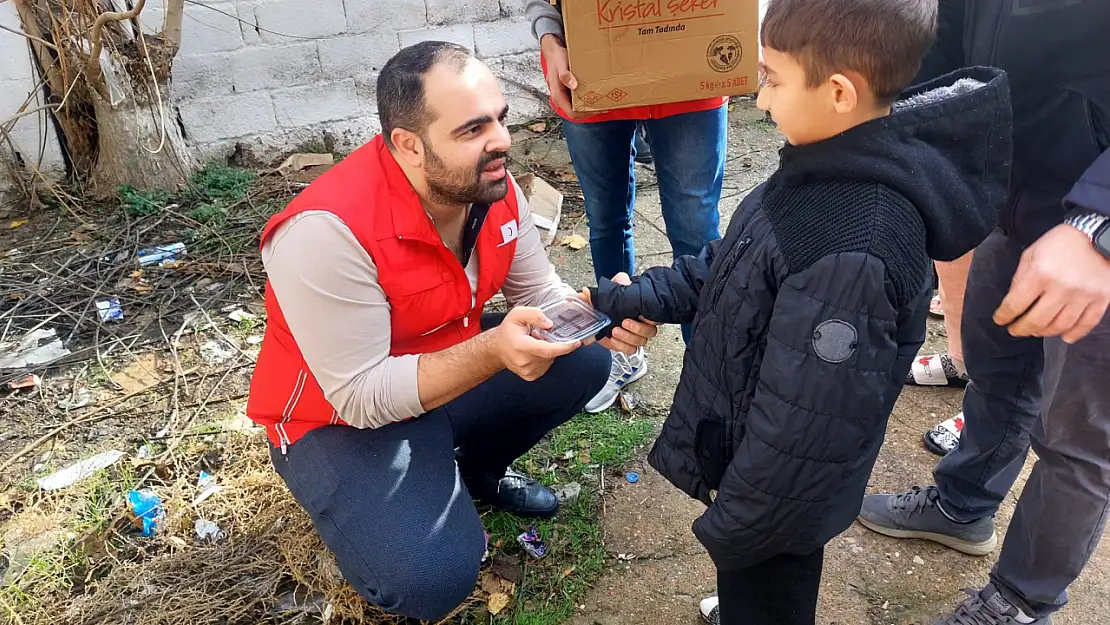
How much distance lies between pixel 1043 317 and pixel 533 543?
64.6 inches

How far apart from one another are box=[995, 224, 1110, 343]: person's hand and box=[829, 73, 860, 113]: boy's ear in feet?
1.37

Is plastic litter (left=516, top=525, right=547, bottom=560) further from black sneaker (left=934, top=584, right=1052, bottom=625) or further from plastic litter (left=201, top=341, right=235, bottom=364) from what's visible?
plastic litter (left=201, top=341, right=235, bottom=364)

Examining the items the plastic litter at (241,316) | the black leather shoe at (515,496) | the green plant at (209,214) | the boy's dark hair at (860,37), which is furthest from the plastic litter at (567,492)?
the green plant at (209,214)

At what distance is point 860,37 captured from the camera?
1364mm

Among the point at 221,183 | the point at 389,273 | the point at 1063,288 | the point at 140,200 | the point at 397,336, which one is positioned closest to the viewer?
the point at 1063,288

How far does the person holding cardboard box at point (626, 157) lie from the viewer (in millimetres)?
2562

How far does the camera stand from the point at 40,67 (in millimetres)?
4336

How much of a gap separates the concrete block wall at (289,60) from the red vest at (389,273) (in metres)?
2.98

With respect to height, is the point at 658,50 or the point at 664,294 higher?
the point at 658,50

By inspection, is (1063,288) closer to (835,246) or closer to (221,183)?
(835,246)

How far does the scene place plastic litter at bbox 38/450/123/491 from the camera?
2803mm

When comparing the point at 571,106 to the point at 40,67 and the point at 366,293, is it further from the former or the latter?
the point at 40,67

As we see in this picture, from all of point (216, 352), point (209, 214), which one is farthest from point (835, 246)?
point (209, 214)

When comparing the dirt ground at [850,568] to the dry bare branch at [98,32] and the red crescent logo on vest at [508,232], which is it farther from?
the dry bare branch at [98,32]
